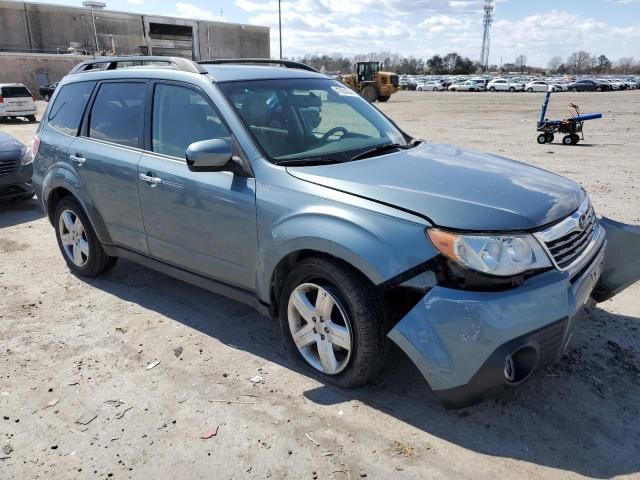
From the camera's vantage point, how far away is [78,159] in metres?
4.59

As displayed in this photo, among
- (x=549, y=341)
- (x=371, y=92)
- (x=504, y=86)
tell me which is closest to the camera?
(x=549, y=341)

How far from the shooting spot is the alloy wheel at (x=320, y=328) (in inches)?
119

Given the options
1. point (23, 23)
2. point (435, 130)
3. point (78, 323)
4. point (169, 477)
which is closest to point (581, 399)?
point (169, 477)

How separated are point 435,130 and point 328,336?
1627cm

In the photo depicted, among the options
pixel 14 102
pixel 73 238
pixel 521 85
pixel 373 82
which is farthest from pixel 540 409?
pixel 521 85

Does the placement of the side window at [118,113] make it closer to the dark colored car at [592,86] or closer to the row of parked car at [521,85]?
the row of parked car at [521,85]

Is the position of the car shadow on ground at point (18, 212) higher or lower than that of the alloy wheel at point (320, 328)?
lower

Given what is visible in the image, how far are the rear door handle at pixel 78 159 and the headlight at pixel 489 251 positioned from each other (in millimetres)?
3256

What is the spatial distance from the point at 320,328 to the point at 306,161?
105cm

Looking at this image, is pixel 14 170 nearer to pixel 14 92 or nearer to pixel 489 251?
pixel 489 251

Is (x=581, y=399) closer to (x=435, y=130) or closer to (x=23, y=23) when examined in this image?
(x=435, y=130)

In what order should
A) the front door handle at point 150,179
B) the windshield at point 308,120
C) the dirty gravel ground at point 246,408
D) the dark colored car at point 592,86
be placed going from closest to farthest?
1. the dirty gravel ground at point 246,408
2. the windshield at point 308,120
3. the front door handle at point 150,179
4. the dark colored car at point 592,86

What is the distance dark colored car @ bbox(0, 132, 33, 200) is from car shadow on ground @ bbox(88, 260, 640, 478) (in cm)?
520

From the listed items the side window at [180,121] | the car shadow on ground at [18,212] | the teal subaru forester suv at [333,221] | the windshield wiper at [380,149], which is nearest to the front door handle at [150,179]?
the teal subaru forester suv at [333,221]
